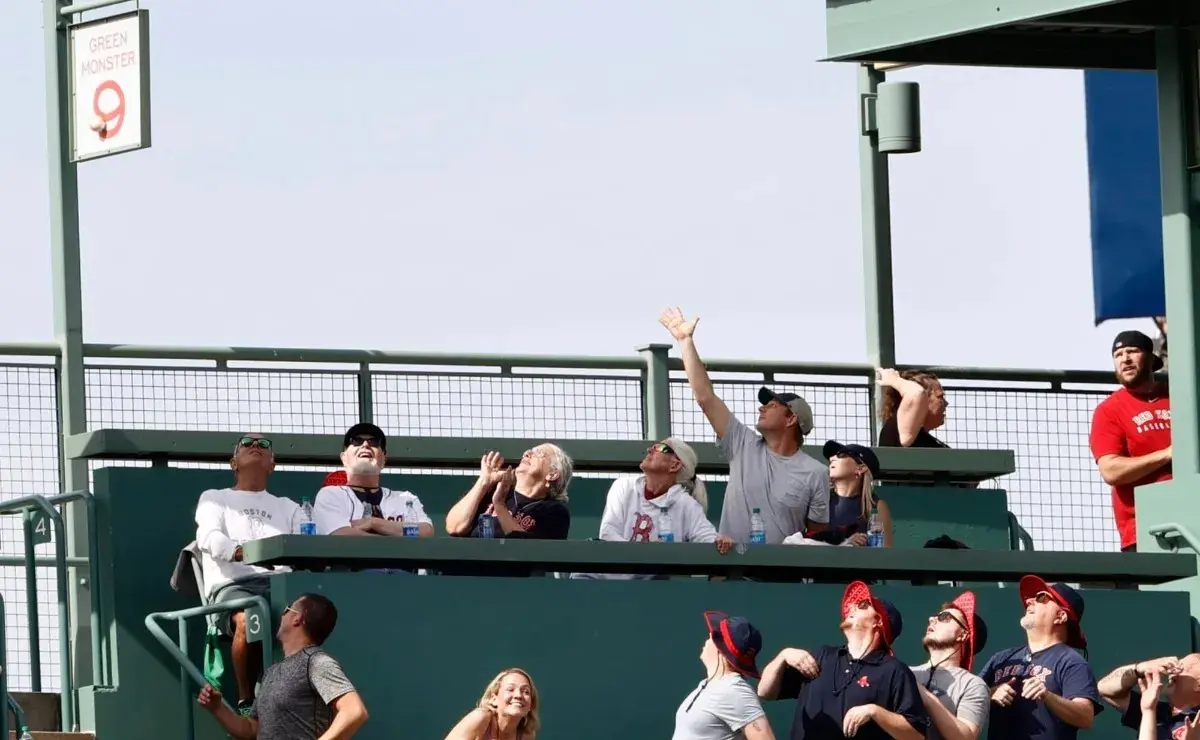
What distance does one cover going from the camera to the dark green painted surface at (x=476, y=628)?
1388 centimetres

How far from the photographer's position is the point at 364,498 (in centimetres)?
1507

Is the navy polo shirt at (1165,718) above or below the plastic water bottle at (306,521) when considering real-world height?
below

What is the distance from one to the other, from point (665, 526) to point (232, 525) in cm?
207

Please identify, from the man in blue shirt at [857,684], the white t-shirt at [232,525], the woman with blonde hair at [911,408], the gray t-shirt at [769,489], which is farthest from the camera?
the woman with blonde hair at [911,408]

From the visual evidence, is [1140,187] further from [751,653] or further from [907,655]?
[751,653]

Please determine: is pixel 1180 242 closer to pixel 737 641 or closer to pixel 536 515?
pixel 536 515

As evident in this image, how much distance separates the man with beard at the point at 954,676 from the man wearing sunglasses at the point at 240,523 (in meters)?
3.05

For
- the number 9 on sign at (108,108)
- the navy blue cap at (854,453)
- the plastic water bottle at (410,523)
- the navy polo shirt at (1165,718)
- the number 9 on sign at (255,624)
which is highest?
the number 9 on sign at (108,108)

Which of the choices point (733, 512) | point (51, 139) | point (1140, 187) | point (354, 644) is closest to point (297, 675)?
point (354, 644)

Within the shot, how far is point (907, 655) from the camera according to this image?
1489 centimetres

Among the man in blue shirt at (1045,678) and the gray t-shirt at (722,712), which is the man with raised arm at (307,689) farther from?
the man in blue shirt at (1045,678)

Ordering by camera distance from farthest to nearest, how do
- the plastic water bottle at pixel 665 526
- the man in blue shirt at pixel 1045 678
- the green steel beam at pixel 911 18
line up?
the green steel beam at pixel 911 18, the plastic water bottle at pixel 665 526, the man in blue shirt at pixel 1045 678

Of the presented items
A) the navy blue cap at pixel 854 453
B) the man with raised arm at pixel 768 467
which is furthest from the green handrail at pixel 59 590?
the navy blue cap at pixel 854 453

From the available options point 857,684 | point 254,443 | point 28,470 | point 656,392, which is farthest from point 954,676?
point 28,470
